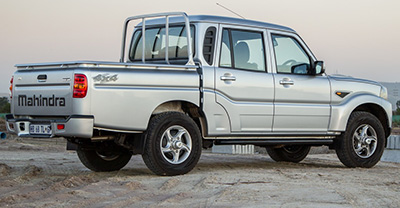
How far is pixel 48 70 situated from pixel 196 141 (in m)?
1.95

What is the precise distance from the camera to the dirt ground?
630 centimetres

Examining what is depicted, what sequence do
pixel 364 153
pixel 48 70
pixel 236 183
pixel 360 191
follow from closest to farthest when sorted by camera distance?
pixel 360 191
pixel 236 183
pixel 48 70
pixel 364 153

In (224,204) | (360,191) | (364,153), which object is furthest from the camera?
(364,153)

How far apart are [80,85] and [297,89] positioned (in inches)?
130

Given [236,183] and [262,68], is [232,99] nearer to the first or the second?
[262,68]

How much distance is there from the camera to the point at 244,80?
9.07 metres

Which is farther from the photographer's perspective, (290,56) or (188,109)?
(290,56)

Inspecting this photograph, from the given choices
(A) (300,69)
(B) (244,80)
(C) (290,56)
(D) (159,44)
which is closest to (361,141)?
(A) (300,69)

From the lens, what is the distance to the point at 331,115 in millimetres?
10078

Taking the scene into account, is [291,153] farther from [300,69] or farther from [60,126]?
[60,126]

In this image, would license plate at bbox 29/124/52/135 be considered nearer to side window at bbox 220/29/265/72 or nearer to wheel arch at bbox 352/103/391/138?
side window at bbox 220/29/265/72

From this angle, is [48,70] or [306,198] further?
[48,70]

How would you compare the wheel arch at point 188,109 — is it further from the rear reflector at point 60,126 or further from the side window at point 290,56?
the side window at point 290,56

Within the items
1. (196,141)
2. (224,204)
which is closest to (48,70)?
(196,141)
